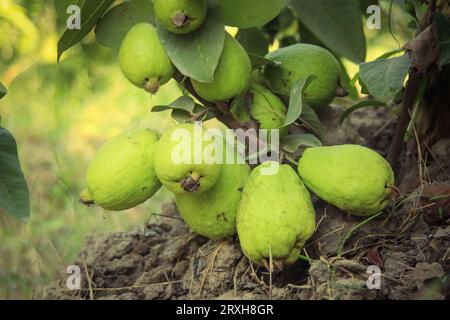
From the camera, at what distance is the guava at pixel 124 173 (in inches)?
53.2

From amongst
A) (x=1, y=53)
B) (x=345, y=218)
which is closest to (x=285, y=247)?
(x=345, y=218)

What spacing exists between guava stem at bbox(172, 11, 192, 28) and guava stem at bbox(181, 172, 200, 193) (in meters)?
0.26

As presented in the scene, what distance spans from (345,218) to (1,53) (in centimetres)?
112

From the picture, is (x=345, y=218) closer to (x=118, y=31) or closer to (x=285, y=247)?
(x=285, y=247)

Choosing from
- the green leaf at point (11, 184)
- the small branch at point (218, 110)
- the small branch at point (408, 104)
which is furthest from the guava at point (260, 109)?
the green leaf at point (11, 184)

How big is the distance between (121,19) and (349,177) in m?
0.53

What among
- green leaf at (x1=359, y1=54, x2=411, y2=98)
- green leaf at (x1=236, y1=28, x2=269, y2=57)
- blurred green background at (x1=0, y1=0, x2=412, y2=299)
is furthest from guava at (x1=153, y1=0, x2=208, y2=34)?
blurred green background at (x1=0, y1=0, x2=412, y2=299)

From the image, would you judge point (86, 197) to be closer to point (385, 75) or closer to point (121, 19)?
point (121, 19)

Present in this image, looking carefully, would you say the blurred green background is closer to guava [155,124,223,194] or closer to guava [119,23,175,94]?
guava [119,23,175,94]

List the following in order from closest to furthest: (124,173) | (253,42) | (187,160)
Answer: (187,160)
(124,173)
(253,42)

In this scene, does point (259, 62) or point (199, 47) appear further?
point (259, 62)

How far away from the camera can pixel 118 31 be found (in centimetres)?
144

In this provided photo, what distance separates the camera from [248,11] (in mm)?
1400

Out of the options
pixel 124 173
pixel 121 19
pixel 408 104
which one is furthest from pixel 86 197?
pixel 408 104
